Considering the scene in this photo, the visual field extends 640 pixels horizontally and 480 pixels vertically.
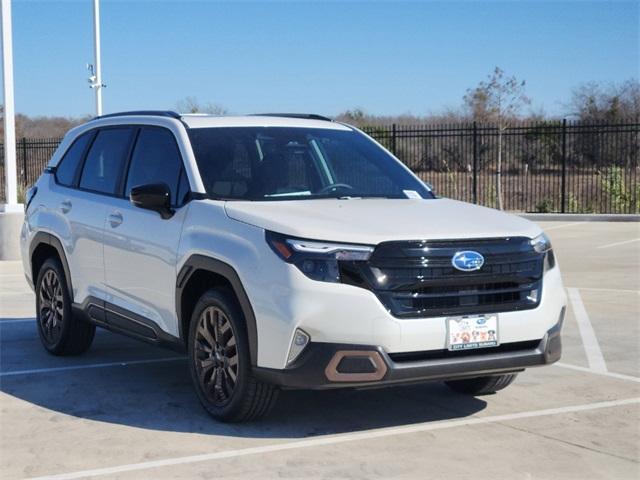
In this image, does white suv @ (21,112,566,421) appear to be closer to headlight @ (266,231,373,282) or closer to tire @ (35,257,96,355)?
headlight @ (266,231,373,282)

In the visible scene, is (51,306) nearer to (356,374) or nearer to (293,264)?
(293,264)

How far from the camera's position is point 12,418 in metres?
6.18

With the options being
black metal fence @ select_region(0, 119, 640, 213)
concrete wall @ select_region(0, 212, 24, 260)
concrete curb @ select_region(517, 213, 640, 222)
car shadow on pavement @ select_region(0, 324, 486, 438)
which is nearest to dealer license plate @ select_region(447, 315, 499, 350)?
car shadow on pavement @ select_region(0, 324, 486, 438)

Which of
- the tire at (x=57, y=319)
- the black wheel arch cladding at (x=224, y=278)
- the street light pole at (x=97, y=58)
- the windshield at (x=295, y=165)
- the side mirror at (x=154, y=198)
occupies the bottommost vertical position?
the tire at (x=57, y=319)

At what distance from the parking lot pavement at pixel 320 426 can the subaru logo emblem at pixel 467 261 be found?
99cm

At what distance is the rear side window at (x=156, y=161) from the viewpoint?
6523mm

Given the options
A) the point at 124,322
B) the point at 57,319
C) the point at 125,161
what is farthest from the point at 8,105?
the point at 124,322

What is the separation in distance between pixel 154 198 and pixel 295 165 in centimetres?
102

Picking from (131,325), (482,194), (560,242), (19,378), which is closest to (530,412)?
(131,325)

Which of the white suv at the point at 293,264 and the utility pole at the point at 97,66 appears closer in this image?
the white suv at the point at 293,264

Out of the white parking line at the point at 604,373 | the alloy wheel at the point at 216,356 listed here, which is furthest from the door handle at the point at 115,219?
the white parking line at the point at 604,373

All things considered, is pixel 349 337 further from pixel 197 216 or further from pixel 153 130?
pixel 153 130

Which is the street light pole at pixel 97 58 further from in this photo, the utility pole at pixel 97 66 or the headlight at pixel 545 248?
the headlight at pixel 545 248

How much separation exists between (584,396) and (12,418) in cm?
374
